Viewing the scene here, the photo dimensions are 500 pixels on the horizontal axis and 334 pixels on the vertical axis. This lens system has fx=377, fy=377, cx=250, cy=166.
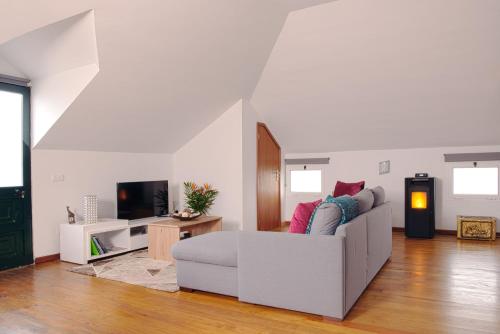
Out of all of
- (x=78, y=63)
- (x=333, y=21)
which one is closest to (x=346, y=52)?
(x=333, y=21)

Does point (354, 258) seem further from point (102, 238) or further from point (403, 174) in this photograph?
point (403, 174)

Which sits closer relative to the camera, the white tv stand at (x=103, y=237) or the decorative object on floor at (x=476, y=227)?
the white tv stand at (x=103, y=237)

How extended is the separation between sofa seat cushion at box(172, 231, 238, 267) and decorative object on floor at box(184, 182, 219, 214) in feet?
7.43

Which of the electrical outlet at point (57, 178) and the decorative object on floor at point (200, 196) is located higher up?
the electrical outlet at point (57, 178)

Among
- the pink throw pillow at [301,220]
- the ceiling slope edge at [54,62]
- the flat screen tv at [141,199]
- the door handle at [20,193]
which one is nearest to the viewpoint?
the pink throw pillow at [301,220]

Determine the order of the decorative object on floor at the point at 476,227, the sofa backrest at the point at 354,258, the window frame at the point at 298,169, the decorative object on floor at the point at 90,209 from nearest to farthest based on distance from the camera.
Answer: the sofa backrest at the point at 354,258 < the decorative object on floor at the point at 90,209 < the decorative object on floor at the point at 476,227 < the window frame at the point at 298,169

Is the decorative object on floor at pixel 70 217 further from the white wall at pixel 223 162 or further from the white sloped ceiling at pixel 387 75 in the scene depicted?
the white sloped ceiling at pixel 387 75

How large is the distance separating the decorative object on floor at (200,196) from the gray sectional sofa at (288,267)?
234 centimetres

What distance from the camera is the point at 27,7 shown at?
314 cm

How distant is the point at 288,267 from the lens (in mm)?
3043

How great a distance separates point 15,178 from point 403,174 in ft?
19.8

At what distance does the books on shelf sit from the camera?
191 inches

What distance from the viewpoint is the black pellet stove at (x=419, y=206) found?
Result: 6.19m

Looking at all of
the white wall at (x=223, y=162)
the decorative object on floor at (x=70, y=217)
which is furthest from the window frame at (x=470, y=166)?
the decorative object on floor at (x=70, y=217)
